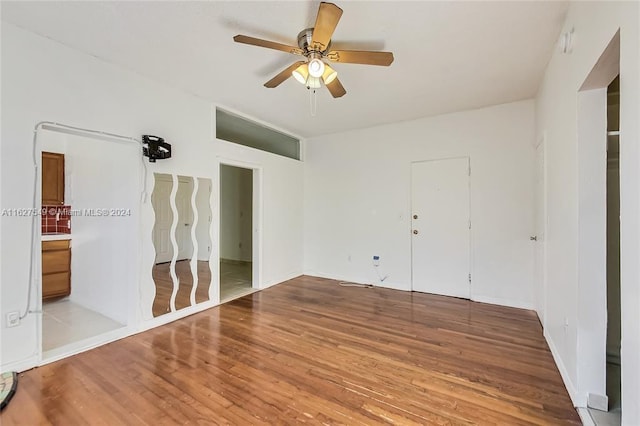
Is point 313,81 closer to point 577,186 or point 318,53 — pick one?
point 318,53

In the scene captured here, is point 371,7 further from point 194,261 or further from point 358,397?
point 194,261

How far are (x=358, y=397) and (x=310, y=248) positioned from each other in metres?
3.58

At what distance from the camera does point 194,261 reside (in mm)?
3373

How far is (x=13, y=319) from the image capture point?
212 cm

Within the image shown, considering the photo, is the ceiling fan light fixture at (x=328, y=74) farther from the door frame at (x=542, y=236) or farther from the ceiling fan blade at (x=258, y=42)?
the door frame at (x=542, y=236)

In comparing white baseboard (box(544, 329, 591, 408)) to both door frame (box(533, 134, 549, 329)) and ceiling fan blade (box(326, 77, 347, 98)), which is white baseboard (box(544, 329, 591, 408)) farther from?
ceiling fan blade (box(326, 77, 347, 98))

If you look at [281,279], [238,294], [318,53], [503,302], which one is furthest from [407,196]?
[238,294]

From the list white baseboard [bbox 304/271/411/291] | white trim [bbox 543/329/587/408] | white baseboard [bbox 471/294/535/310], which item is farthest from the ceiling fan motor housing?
white baseboard [bbox 471/294/535/310]

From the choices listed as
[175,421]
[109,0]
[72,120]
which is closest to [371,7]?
[109,0]

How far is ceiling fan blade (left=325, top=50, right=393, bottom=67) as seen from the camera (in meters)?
2.03

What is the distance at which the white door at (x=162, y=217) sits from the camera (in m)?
3.03

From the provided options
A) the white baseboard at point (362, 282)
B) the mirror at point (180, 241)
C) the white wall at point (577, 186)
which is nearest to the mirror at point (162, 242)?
the mirror at point (180, 241)

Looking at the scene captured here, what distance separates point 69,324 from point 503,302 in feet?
17.5

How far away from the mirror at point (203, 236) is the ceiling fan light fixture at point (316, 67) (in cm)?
211
